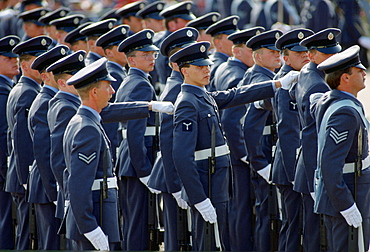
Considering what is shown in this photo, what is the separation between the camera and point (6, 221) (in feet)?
21.8

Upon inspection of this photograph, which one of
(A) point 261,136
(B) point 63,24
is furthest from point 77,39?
(A) point 261,136

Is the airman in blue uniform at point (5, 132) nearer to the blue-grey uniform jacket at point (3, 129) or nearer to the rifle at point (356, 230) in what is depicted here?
the blue-grey uniform jacket at point (3, 129)

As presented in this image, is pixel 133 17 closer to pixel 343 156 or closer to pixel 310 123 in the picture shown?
pixel 310 123

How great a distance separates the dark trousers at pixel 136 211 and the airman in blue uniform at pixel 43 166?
0.89 meters

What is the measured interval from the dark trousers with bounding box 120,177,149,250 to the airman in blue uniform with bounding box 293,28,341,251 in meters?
1.53

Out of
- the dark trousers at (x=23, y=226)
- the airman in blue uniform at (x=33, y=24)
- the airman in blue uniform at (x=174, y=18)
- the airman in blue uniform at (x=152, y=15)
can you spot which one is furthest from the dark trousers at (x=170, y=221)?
the airman in blue uniform at (x=33, y=24)

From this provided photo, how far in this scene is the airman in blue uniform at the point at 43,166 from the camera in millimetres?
5516

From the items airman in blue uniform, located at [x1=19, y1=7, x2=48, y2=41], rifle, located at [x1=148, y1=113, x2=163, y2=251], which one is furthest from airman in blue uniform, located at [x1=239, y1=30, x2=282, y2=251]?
airman in blue uniform, located at [x1=19, y1=7, x2=48, y2=41]


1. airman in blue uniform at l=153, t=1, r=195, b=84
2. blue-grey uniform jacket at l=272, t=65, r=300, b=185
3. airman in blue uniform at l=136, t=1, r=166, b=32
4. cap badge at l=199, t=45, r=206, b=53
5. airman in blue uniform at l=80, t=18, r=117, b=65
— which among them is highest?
airman in blue uniform at l=136, t=1, r=166, b=32

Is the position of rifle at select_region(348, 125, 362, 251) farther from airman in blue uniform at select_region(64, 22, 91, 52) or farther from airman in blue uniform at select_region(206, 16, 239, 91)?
airman in blue uniform at select_region(64, 22, 91, 52)

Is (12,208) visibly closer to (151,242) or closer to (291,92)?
(151,242)

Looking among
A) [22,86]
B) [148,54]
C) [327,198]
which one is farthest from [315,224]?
[22,86]

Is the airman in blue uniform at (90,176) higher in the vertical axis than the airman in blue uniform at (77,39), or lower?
lower

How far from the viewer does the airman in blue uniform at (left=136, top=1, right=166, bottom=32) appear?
9.46 meters
